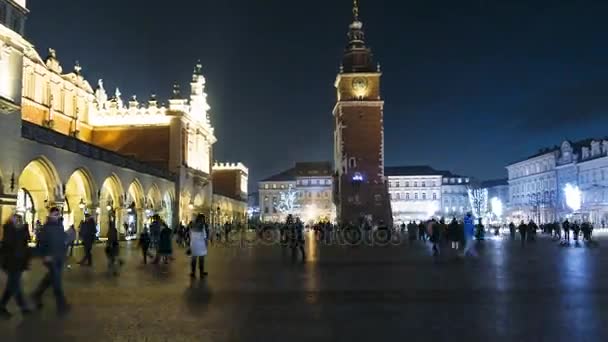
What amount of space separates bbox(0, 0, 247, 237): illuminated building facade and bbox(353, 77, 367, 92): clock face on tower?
A: 18.5 meters

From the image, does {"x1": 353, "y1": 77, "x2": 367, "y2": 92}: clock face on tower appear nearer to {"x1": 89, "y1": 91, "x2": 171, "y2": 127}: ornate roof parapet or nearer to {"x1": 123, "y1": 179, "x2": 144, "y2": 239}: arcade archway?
{"x1": 89, "y1": 91, "x2": 171, "y2": 127}: ornate roof parapet

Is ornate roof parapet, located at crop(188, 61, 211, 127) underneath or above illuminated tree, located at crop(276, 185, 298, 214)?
above

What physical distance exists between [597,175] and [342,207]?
44.4 meters

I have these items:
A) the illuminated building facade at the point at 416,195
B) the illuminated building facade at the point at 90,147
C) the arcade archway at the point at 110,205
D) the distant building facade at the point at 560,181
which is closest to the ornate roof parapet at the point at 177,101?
the illuminated building facade at the point at 90,147

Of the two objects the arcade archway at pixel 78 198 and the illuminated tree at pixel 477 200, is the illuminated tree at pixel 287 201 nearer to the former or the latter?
the illuminated tree at pixel 477 200

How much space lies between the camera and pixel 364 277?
15.1 meters

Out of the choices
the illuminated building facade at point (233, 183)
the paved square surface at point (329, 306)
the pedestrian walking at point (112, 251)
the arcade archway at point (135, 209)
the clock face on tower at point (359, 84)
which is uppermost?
the clock face on tower at point (359, 84)

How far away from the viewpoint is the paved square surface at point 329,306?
7.72 m

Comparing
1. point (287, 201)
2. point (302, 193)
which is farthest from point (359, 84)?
point (302, 193)

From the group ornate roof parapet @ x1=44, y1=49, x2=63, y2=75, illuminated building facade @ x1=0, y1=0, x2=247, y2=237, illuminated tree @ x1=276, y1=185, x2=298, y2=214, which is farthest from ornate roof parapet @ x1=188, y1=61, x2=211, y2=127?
illuminated tree @ x1=276, y1=185, x2=298, y2=214

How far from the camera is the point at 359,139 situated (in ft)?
234

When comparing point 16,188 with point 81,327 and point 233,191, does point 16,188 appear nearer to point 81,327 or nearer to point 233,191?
point 81,327

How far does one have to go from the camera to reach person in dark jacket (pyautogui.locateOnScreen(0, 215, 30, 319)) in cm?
968

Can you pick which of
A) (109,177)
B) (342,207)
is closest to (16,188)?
(109,177)
